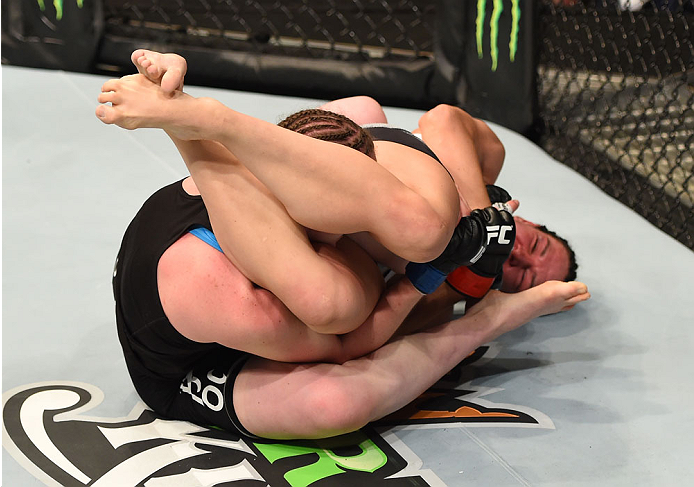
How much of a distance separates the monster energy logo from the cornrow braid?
1512 mm

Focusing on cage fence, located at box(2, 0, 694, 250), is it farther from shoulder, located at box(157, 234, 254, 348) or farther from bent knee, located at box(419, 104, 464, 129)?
shoulder, located at box(157, 234, 254, 348)

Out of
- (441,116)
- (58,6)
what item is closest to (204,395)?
(441,116)

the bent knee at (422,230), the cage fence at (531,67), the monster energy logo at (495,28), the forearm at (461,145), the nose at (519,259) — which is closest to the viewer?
the bent knee at (422,230)

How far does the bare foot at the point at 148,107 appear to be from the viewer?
2.91 ft

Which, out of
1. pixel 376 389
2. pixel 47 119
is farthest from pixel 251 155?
pixel 47 119

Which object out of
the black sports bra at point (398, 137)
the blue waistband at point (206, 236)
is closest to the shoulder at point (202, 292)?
the blue waistband at point (206, 236)

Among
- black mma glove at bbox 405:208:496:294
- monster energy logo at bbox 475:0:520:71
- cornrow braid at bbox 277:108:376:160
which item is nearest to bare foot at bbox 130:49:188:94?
cornrow braid at bbox 277:108:376:160

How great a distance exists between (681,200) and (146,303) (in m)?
1.69

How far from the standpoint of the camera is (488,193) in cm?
142

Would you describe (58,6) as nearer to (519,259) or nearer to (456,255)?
(519,259)

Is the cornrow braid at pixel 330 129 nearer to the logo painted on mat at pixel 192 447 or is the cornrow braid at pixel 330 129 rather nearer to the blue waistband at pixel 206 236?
the blue waistband at pixel 206 236

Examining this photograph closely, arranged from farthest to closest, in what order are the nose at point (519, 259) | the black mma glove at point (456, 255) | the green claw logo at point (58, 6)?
the green claw logo at point (58, 6) → the nose at point (519, 259) → the black mma glove at point (456, 255)

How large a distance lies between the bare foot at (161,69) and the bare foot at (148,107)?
0.03ft

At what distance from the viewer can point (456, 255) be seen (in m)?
1.10
